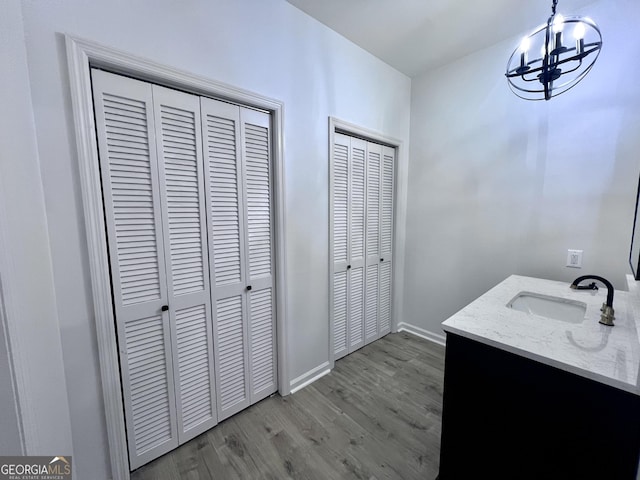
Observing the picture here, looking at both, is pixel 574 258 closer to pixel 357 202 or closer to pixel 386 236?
pixel 386 236

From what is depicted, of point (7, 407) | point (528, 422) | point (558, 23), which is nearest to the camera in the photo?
point (7, 407)

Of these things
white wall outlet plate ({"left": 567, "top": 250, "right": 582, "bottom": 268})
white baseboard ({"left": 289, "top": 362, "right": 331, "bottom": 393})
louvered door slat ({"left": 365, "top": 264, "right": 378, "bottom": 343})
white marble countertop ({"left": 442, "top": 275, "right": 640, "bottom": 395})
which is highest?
white wall outlet plate ({"left": 567, "top": 250, "right": 582, "bottom": 268})

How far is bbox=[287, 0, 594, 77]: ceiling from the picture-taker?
164cm

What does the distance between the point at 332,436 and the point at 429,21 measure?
2.94 metres

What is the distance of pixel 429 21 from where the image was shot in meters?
1.79

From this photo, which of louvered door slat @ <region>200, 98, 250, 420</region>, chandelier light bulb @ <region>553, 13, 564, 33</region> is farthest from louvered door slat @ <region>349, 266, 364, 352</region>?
chandelier light bulb @ <region>553, 13, 564, 33</region>

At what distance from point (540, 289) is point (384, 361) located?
1.36 meters

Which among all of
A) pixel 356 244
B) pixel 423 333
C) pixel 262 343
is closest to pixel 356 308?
pixel 356 244

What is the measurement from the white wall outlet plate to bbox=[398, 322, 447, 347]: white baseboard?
1191mm

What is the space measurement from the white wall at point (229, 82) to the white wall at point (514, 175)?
2.11ft

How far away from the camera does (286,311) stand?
5.98 feet

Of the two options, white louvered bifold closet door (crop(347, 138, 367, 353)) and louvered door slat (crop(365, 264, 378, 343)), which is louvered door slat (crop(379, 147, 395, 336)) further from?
white louvered bifold closet door (crop(347, 138, 367, 353))

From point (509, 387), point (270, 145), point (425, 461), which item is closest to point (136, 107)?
point (270, 145)

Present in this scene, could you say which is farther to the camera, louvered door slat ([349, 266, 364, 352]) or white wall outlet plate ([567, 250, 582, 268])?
louvered door slat ([349, 266, 364, 352])
